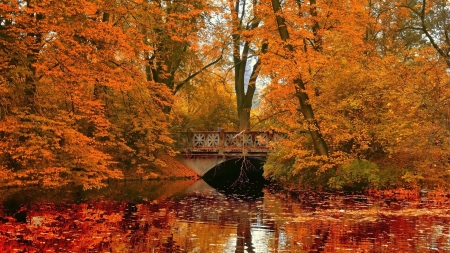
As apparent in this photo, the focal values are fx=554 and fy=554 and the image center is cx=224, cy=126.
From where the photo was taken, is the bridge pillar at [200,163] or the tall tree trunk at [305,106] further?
the bridge pillar at [200,163]

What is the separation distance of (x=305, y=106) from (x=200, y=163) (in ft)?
38.3

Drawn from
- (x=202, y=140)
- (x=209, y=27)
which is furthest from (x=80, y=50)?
(x=202, y=140)

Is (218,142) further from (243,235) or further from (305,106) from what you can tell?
(243,235)

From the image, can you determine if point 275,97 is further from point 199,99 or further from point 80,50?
point 199,99

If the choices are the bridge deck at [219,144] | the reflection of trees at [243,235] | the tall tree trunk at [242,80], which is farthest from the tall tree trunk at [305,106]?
the tall tree trunk at [242,80]

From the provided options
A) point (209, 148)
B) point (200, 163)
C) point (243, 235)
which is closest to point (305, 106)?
point (243, 235)

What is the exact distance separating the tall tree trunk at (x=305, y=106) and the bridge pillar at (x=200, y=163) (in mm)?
10607

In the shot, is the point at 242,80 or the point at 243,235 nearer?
the point at 243,235

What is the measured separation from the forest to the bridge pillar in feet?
5.32

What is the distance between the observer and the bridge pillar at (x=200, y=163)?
29.9m

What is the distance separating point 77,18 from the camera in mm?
14758

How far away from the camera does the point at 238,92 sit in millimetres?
29938

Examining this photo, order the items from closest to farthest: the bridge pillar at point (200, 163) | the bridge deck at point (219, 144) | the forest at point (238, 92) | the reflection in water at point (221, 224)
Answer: the reflection in water at point (221, 224), the forest at point (238, 92), the bridge deck at point (219, 144), the bridge pillar at point (200, 163)

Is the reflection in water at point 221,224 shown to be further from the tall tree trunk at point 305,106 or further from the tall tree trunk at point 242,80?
the tall tree trunk at point 242,80
